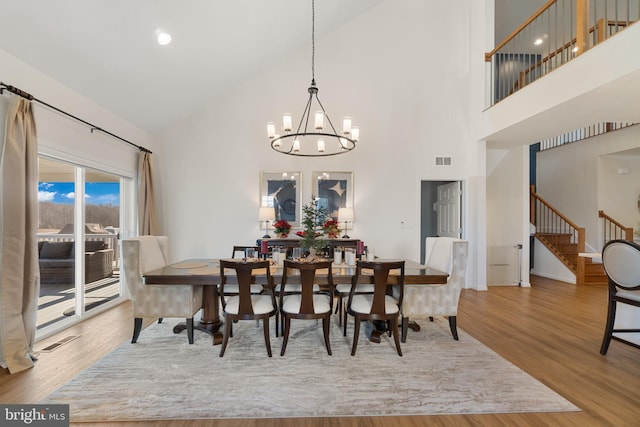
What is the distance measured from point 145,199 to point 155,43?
2.31m

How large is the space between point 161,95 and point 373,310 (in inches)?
164

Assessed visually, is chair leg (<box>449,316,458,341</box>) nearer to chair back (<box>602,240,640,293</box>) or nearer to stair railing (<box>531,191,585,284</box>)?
chair back (<box>602,240,640,293</box>)

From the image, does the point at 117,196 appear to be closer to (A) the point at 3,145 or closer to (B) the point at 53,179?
(B) the point at 53,179

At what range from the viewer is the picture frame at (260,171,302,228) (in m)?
5.31

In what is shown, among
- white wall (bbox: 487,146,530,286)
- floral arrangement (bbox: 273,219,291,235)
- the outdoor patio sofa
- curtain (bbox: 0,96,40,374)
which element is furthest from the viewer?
white wall (bbox: 487,146,530,286)

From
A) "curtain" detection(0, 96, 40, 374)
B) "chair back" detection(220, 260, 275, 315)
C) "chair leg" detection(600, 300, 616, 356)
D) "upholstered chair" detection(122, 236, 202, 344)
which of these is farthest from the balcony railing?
"curtain" detection(0, 96, 40, 374)

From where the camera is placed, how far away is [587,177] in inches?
265

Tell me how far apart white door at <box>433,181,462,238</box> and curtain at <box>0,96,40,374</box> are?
591cm

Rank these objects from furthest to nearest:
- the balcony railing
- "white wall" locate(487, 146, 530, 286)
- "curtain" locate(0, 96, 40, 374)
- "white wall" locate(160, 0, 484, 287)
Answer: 1. "white wall" locate(487, 146, 530, 286)
2. "white wall" locate(160, 0, 484, 287)
3. the balcony railing
4. "curtain" locate(0, 96, 40, 374)

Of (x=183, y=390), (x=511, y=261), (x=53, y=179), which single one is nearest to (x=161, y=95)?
(x=53, y=179)

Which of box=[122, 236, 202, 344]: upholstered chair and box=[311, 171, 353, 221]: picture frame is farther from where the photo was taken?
box=[311, 171, 353, 221]: picture frame

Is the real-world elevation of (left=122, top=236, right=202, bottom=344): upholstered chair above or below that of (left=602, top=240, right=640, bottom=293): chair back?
below

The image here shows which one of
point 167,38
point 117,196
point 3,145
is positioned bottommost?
point 117,196

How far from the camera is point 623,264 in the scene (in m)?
2.55
